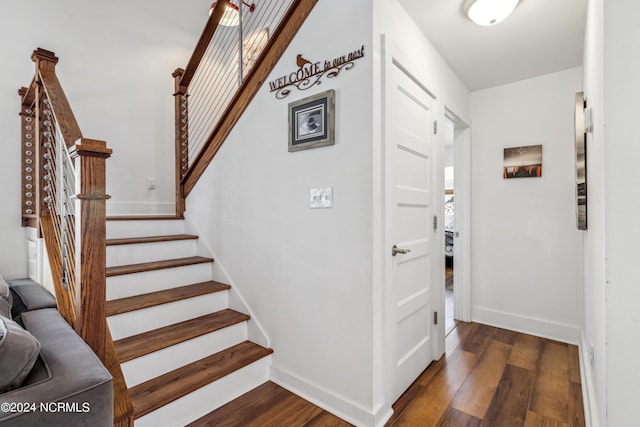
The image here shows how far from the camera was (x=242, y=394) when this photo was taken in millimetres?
1867

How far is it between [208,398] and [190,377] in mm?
150

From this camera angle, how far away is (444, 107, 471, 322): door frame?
3158mm

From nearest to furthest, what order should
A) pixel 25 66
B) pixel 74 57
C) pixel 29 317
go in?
1. pixel 29 317
2. pixel 25 66
3. pixel 74 57

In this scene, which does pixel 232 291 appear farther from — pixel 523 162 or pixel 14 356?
pixel 523 162

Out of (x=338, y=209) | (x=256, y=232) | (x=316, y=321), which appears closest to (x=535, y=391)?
(x=316, y=321)

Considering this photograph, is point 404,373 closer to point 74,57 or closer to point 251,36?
point 74,57

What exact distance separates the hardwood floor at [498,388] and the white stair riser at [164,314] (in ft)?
4.48

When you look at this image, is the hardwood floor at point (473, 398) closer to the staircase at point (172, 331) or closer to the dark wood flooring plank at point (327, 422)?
the dark wood flooring plank at point (327, 422)

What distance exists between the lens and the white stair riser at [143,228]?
2.44m

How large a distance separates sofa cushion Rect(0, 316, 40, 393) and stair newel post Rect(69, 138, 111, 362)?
0.29 meters

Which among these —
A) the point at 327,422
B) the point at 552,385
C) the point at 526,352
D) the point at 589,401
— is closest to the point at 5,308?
the point at 327,422

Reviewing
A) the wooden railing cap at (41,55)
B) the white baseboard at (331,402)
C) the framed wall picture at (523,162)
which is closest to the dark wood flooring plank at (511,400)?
the white baseboard at (331,402)

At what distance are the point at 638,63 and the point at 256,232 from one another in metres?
1.96

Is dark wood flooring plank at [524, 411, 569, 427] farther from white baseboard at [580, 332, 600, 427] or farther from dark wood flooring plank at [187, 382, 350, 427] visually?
dark wood flooring plank at [187, 382, 350, 427]
